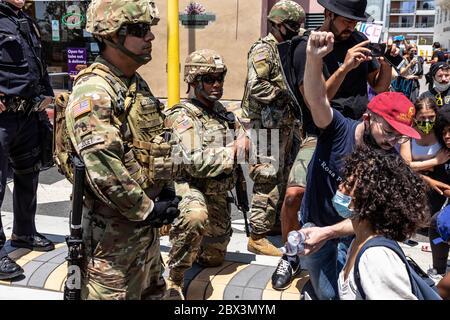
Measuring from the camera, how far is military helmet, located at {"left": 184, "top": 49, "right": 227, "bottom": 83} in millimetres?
3414

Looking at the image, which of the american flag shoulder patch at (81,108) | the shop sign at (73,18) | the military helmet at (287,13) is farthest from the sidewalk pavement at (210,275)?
the shop sign at (73,18)

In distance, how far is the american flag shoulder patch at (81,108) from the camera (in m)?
2.17

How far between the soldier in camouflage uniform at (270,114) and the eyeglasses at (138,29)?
1.86m

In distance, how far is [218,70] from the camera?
135 inches

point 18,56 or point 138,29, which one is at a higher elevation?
point 138,29

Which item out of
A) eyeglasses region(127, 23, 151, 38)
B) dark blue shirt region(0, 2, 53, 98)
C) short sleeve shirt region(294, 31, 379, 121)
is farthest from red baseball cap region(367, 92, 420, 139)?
dark blue shirt region(0, 2, 53, 98)

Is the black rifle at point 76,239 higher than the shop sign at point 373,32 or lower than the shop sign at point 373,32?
lower

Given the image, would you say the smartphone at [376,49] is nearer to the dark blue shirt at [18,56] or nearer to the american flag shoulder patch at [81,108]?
the american flag shoulder patch at [81,108]

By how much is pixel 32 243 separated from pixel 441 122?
3444mm

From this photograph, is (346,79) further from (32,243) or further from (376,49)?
(32,243)

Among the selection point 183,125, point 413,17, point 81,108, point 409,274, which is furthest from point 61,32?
point 413,17

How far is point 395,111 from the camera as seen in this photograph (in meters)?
2.40
